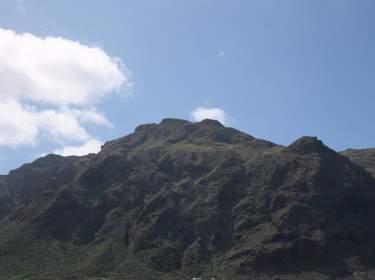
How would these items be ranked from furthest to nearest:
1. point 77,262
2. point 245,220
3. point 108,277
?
point 245,220, point 77,262, point 108,277

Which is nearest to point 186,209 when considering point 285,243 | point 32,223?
point 285,243

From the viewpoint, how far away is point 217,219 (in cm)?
19212

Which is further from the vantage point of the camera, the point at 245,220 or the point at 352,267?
the point at 245,220

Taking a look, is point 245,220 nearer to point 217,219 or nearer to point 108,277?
point 217,219

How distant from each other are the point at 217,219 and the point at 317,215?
3121 centimetres

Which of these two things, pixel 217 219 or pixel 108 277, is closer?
pixel 108 277

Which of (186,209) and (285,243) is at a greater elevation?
(186,209)

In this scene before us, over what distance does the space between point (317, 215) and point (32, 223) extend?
299 feet

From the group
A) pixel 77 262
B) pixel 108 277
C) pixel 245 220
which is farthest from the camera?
pixel 245 220

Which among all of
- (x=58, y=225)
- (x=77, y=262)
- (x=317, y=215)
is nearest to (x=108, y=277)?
(x=77, y=262)

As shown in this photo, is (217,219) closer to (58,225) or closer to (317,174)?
(317,174)

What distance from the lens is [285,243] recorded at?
173750mm

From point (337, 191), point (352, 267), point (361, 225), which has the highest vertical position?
point (337, 191)

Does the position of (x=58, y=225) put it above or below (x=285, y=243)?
above
